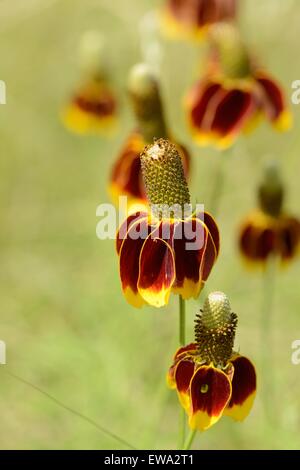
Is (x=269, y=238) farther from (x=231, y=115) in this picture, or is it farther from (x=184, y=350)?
(x=184, y=350)

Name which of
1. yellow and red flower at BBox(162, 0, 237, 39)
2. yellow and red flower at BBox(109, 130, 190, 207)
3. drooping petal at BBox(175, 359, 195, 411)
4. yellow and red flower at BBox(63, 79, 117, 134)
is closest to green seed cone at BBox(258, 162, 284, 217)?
yellow and red flower at BBox(109, 130, 190, 207)

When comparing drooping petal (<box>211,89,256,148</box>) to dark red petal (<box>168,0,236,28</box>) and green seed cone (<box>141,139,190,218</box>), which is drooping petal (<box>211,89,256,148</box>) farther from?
green seed cone (<box>141,139,190,218</box>)

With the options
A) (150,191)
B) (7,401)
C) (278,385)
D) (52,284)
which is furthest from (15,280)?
(150,191)

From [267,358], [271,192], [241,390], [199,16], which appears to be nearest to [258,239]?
[271,192]
